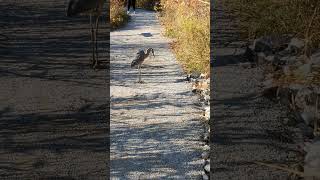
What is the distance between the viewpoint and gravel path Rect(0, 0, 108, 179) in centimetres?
A: 389

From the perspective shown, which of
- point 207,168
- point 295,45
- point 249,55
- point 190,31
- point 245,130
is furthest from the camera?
point 190,31

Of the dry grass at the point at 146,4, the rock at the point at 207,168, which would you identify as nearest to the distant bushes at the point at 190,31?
the dry grass at the point at 146,4

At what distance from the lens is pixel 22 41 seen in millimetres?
6660

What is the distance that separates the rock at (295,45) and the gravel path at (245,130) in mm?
401

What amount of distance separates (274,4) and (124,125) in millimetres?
2752

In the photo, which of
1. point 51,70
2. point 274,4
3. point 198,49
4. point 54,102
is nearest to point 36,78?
point 51,70

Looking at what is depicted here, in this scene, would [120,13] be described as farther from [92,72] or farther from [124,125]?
[124,125]

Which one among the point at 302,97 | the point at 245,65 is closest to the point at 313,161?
the point at 302,97

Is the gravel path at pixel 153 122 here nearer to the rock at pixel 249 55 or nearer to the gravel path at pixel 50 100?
the gravel path at pixel 50 100

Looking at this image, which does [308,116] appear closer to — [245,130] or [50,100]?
[245,130]

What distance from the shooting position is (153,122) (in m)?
4.95

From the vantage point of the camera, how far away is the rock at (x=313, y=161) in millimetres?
3354

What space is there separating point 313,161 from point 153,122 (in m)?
1.83

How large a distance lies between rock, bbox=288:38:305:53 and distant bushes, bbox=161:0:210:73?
1380 millimetres
